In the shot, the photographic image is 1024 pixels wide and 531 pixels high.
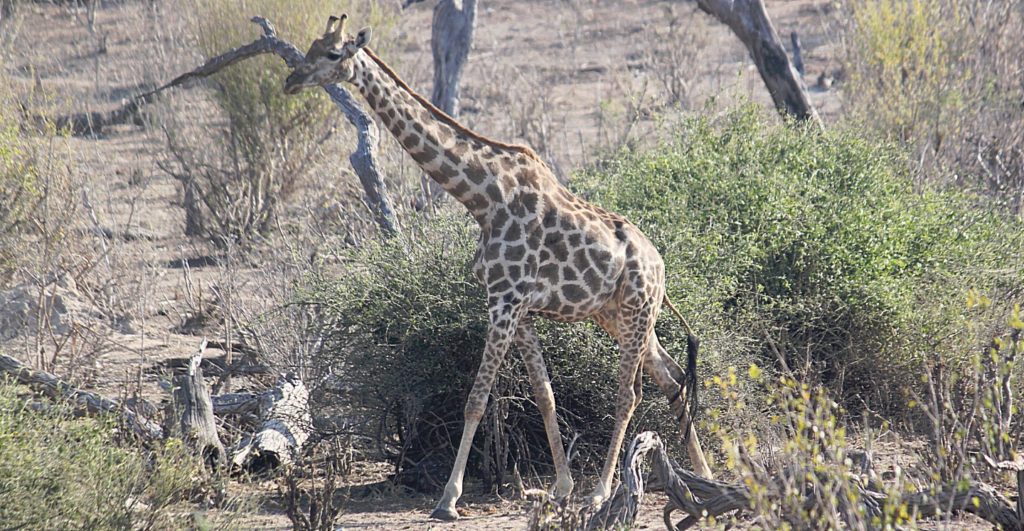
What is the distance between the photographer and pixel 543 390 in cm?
707

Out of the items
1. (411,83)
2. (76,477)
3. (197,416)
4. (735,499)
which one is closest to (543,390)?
(735,499)

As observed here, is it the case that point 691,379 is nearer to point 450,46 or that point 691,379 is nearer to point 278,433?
point 278,433

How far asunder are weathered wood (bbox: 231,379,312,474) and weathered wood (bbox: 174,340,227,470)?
0.15m

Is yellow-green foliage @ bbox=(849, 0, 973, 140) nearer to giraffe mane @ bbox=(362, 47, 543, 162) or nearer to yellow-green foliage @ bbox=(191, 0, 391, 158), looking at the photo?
yellow-green foliage @ bbox=(191, 0, 391, 158)

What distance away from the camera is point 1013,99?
519 inches

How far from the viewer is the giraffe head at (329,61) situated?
6.68 metres

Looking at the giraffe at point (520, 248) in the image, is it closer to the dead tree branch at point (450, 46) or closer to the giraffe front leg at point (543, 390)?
the giraffe front leg at point (543, 390)

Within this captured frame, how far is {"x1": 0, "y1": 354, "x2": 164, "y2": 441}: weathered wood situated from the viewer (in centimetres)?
714

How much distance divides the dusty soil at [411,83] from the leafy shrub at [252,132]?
33 centimetres

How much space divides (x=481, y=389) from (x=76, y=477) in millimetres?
2092

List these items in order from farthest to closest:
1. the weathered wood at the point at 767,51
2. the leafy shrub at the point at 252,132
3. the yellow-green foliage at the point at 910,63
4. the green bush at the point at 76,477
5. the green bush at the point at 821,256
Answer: the weathered wood at the point at 767,51 → the leafy shrub at the point at 252,132 → the yellow-green foliage at the point at 910,63 → the green bush at the point at 821,256 → the green bush at the point at 76,477

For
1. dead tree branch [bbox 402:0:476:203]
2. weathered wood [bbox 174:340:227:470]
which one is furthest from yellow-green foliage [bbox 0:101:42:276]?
dead tree branch [bbox 402:0:476:203]

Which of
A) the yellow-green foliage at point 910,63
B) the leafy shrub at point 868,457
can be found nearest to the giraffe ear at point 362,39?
the leafy shrub at point 868,457

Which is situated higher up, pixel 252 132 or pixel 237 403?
pixel 252 132
